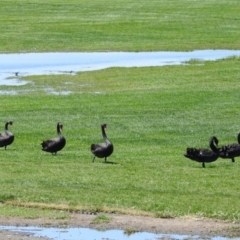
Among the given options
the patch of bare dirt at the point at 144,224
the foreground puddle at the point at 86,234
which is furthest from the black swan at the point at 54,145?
the foreground puddle at the point at 86,234

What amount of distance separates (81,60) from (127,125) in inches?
774

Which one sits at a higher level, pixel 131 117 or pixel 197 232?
pixel 131 117

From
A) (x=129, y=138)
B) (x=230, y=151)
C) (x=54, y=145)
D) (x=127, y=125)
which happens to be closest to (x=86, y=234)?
(x=230, y=151)

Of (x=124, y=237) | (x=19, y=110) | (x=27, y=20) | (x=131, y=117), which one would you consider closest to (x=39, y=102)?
(x=19, y=110)

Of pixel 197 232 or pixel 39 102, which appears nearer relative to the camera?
pixel 197 232

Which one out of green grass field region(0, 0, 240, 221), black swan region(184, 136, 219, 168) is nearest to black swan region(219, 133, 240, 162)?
green grass field region(0, 0, 240, 221)

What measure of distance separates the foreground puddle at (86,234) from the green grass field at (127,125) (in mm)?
1022

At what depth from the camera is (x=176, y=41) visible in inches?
2195

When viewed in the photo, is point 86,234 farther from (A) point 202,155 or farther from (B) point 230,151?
(B) point 230,151

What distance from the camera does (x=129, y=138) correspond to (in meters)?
27.7

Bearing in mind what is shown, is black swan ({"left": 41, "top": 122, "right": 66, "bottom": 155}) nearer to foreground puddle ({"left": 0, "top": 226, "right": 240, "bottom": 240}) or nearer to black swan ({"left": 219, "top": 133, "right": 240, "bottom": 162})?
black swan ({"left": 219, "top": 133, "right": 240, "bottom": 162})

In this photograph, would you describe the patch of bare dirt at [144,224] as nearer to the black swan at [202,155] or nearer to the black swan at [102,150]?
the black swan at [202,155]

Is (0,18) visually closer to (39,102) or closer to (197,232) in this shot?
(39,102)

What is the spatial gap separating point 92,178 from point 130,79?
19.6 m
